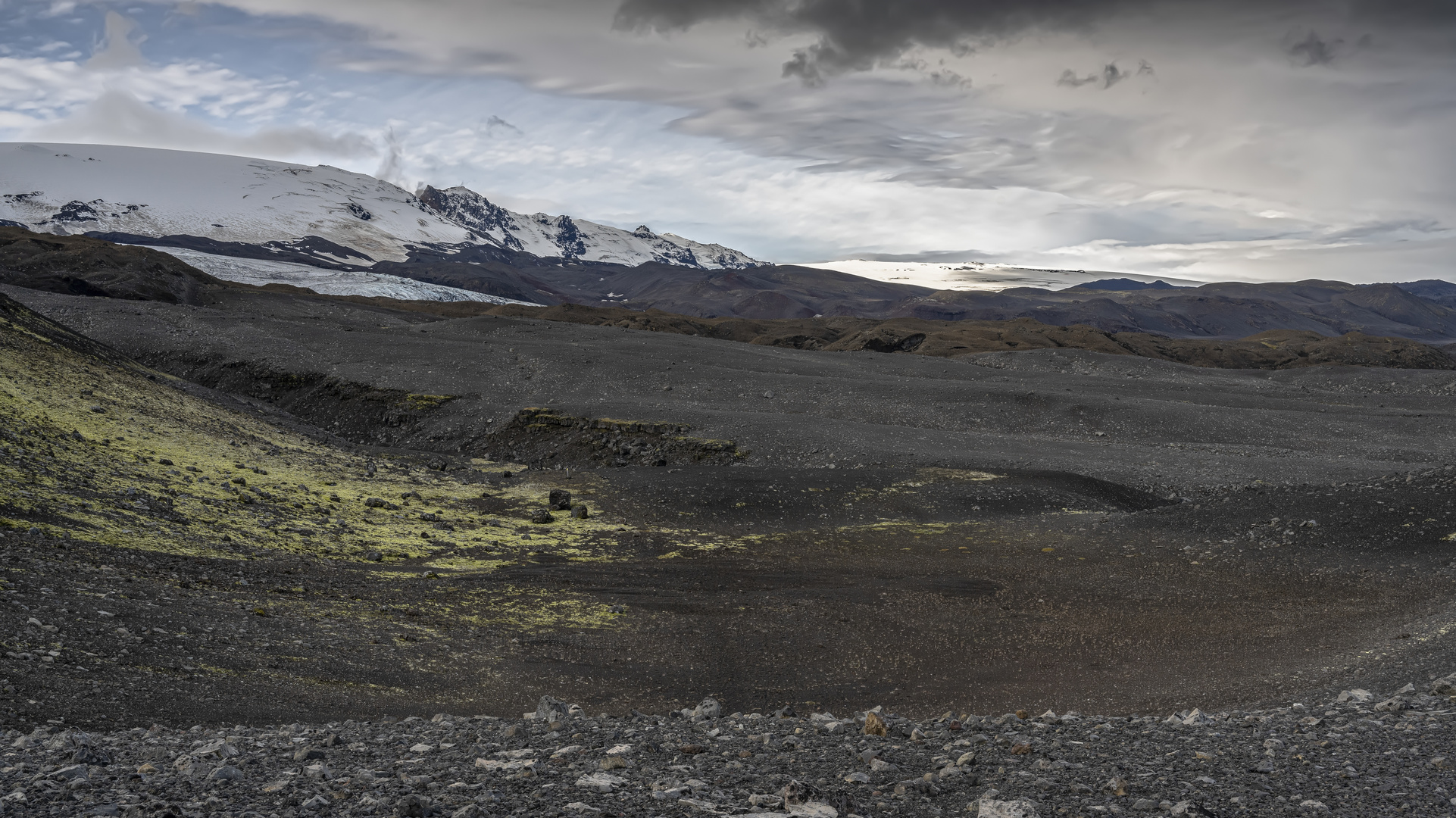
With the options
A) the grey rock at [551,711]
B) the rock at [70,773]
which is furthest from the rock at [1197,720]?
the rock at [70,773]

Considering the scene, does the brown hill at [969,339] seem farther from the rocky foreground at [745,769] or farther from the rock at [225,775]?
the rock at [225,775]

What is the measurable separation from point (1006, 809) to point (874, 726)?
209 centimetres

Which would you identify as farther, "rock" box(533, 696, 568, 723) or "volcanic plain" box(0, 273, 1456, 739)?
"volcanic plain" box(0, 273, 1456, 739)

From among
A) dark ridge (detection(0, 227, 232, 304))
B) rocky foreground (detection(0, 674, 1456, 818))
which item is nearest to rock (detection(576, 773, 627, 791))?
rocky foreground (detection(0, 674, 1456, 818))

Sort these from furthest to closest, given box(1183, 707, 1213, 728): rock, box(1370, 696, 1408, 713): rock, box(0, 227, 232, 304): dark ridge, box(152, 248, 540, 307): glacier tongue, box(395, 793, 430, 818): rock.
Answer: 1. box(152, 248, 540, 307): glacier tongue
2. box(0, 227, 232, 304): dark ridge
3. box(1370, 696, 1408, 713): rock
4. box(1183, 707, 1213, 728): rock
5. box(395, 793, 430, 818): rock

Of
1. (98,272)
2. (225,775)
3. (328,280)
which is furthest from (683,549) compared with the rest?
(328,280)

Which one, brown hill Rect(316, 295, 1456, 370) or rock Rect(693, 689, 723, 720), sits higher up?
brown hill Rect(316, 295, 1456, 370)

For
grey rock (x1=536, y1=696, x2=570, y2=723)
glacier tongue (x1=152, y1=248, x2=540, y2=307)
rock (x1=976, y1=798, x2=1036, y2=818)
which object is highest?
glacier tongue (x1=152, y1=248, x2=540, y2=307)

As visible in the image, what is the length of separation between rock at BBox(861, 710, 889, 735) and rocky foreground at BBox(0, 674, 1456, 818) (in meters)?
0.02

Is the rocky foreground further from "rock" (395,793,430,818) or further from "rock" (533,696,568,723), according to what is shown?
"rock" (533,696,568,723)

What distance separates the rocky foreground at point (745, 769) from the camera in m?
5.49

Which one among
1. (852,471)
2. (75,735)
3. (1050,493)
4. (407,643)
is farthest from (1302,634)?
(75,735)

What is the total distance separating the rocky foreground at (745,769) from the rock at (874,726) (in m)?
0.02

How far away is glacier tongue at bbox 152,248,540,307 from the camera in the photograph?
412ft
